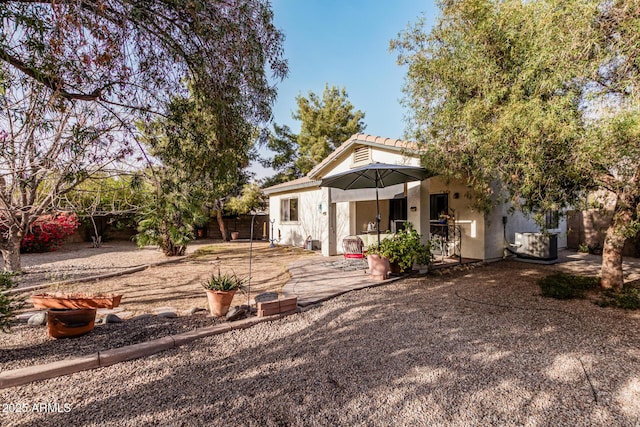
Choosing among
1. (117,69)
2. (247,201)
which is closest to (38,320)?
(117,69)

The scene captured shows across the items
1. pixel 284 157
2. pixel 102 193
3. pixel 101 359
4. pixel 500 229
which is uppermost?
pixel 284 157

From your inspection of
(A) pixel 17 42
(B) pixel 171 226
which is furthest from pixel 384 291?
(B) pixel 171 226

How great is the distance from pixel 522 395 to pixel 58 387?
4366 millimetres

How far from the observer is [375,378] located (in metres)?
3.13

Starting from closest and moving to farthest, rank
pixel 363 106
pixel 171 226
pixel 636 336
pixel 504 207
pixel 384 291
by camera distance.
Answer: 1. pixel 636 336
2. pixel 384 291
3. pixel 504 207
4. pixel 171 226
5. pixel 363 106

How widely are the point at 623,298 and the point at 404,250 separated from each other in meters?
4.08

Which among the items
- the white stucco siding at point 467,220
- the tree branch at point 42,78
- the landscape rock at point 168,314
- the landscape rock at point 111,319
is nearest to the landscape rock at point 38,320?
the landscape rock at point 111,319

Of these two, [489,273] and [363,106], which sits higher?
[363,106]

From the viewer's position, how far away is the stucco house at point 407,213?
8680 millimetres

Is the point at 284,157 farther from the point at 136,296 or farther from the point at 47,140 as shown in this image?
the point at 47,140

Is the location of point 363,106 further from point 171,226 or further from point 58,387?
point 58,387

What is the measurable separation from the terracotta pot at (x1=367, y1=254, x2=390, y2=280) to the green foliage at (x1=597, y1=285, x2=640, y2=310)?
395 cm

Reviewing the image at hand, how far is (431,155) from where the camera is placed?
6.91 meters

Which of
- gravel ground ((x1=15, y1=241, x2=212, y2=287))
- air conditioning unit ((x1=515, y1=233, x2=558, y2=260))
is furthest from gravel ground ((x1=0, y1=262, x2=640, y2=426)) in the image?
gravel ground ((x1=15, y1=241, x2=212, y2=287))
